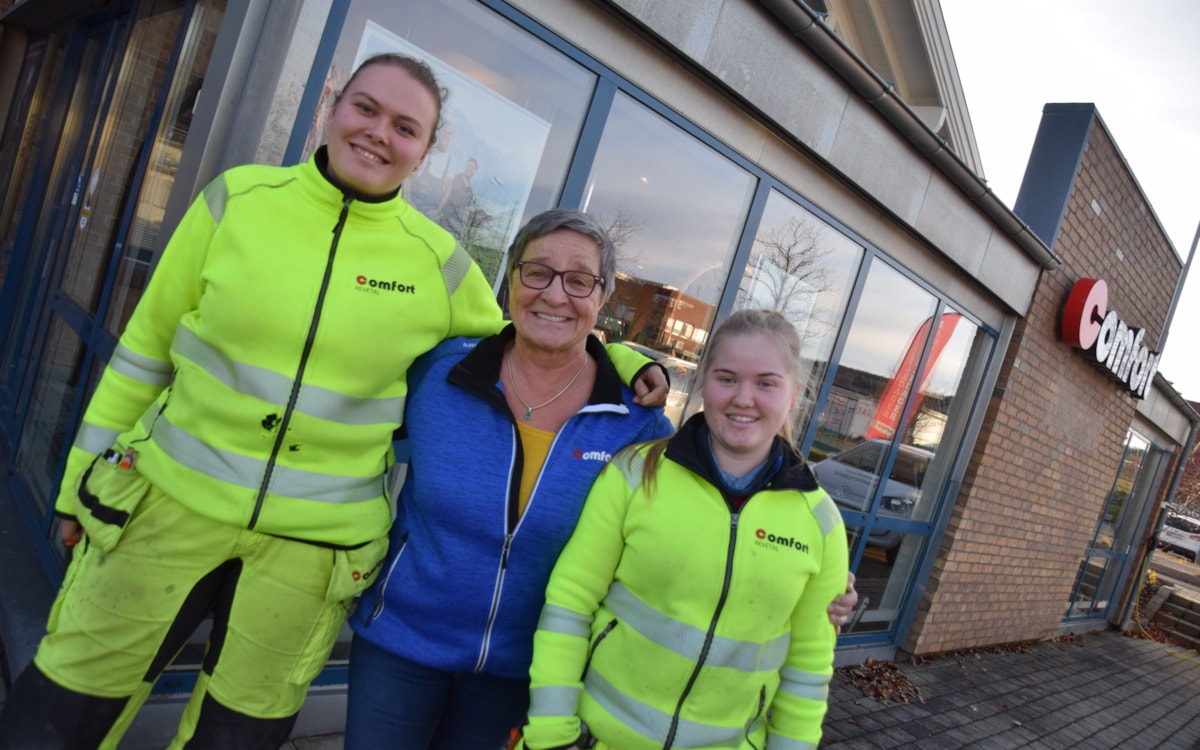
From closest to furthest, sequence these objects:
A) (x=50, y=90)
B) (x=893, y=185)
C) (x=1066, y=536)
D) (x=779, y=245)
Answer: (x=779, y=245), (x=893, y=185), (x=50, y=90), (x=1066, y=536)

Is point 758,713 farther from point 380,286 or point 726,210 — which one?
point 726,210

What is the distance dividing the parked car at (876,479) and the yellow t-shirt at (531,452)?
12.8 feet

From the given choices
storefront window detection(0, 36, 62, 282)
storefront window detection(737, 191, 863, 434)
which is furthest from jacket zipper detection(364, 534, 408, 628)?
storefront window detection(0, 36, 62, 282)

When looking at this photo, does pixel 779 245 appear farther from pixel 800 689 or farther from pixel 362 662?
pixel 362 662

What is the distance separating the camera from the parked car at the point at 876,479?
5465 millimetres

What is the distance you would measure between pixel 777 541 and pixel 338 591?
1.04m

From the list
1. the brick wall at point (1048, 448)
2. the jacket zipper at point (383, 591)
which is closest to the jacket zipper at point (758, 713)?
the jacket zipper at point (383, 591)

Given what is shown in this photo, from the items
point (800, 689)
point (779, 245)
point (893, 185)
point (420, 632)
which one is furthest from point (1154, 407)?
point (420, 632)

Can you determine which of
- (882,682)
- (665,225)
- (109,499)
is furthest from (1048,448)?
(109,499)

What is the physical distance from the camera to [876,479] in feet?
18.9

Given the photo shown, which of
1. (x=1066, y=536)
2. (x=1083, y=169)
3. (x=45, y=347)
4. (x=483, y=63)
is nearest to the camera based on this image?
(x=483, y=63)

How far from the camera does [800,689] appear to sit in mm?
1701

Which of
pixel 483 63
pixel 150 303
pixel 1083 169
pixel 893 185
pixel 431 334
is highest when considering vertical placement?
pixel 1083 169

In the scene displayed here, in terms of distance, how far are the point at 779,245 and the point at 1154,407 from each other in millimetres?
9966
